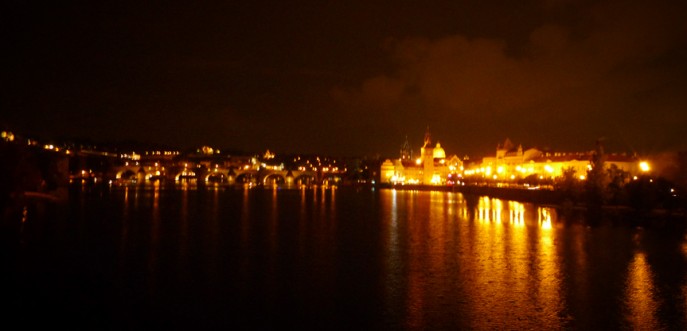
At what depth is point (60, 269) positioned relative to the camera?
11.6 m

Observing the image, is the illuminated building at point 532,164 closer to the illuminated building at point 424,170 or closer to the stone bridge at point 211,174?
the illuminated building at point 424,170

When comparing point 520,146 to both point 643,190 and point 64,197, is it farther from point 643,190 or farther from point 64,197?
point 64,197

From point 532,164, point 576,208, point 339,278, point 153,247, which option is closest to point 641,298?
point 339,278

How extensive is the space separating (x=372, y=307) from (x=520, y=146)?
74.0 meters

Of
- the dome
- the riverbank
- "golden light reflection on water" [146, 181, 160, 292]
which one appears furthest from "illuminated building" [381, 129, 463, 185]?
"golden light reflection on water" [146, 181, 160, 292]

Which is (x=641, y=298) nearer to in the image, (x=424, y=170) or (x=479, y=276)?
(x=479, y=276)

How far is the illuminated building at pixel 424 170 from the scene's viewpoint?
91.1 meters

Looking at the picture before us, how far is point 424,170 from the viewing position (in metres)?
92.6

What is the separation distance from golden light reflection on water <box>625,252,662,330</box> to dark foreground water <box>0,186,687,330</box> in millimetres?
25

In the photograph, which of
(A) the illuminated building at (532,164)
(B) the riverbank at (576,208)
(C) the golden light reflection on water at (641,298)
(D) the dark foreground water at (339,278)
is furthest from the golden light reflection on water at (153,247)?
(A) the illuminated building at (532,164)

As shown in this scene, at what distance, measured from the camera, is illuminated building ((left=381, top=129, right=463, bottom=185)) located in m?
91.1

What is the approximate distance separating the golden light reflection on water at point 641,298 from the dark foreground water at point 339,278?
3 cm

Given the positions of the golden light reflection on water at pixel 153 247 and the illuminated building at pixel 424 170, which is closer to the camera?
the golden light reflection on water at pixel 153 247

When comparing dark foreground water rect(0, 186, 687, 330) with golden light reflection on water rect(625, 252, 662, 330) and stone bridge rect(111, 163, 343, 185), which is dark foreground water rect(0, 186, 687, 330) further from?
stone bridge rect(111, 163, 343, 185)
